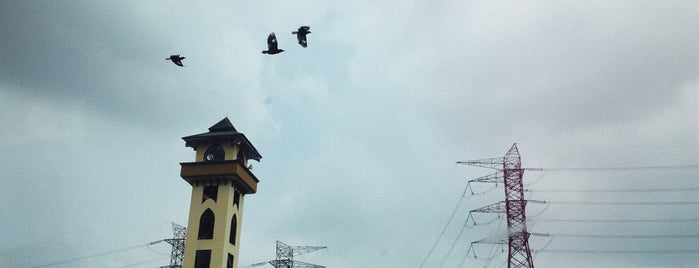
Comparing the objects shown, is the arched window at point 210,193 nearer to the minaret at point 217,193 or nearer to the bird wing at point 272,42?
the minaret at point 217,193

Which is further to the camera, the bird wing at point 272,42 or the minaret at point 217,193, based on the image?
the minaret at point 217,193

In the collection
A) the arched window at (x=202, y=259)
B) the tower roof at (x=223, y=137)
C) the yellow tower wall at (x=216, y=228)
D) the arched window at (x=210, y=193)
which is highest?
the tower roof at (x=223, y=137)

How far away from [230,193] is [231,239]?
14.8ft

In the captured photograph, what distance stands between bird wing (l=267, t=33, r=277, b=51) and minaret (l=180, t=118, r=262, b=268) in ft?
118

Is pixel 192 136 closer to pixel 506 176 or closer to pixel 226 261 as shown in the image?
Result: pixel 226 261

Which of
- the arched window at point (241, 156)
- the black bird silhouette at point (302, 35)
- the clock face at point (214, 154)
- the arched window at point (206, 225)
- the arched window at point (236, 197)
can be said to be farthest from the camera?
the arched window at point (241, 156)

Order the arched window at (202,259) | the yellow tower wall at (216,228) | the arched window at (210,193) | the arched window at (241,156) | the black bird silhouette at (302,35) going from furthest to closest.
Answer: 1. the arched window at (241,156)
2. the arched window at (210,193)
3. the yellow tower wall at (216,228)
4. the arched window at (202,259)
5. the black bird silhouette at (302,35)

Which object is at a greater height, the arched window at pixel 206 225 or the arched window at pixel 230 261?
the arched window at pixel 206 225

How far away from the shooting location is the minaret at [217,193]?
60.1m

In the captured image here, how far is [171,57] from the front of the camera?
30.6m

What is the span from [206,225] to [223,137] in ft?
30.1

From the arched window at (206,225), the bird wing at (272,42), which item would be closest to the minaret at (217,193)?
the arched window at (206,225)

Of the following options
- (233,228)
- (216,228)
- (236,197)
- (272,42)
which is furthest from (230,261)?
(272,42)

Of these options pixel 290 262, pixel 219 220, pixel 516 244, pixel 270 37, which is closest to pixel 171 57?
pixel 270 37
